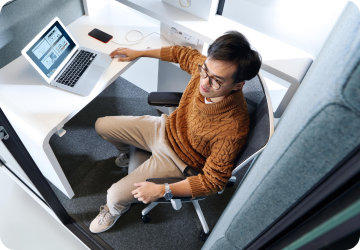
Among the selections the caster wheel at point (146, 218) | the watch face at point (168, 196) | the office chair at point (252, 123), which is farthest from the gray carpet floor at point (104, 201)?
the watch face at point (168, 196)

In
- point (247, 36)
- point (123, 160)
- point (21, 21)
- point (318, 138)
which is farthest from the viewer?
point (123, 160)

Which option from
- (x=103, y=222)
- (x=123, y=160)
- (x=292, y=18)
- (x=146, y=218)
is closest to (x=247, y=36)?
(x=292, y=18)

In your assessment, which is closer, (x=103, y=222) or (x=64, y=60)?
(x=64, y=60)

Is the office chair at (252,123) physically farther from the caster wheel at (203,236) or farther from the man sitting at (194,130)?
the caster wheel at (203,236)

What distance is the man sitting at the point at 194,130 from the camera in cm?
90

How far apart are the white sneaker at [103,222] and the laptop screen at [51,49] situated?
764 millimetres

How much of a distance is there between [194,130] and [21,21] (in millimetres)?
973

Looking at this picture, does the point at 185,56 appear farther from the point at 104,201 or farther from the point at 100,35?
the point at 104,201

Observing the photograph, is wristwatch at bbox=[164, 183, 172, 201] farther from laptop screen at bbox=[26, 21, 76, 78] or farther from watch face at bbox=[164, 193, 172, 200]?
laptop screen at bbox=[26, 21, 76, 78]

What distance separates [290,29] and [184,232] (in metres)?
1.23

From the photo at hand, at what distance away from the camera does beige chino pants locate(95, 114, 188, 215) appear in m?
1.08

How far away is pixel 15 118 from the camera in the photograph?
104 cm

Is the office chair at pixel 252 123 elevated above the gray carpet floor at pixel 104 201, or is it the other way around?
the office chair at pixel 252 123

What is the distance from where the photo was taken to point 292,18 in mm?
1186
